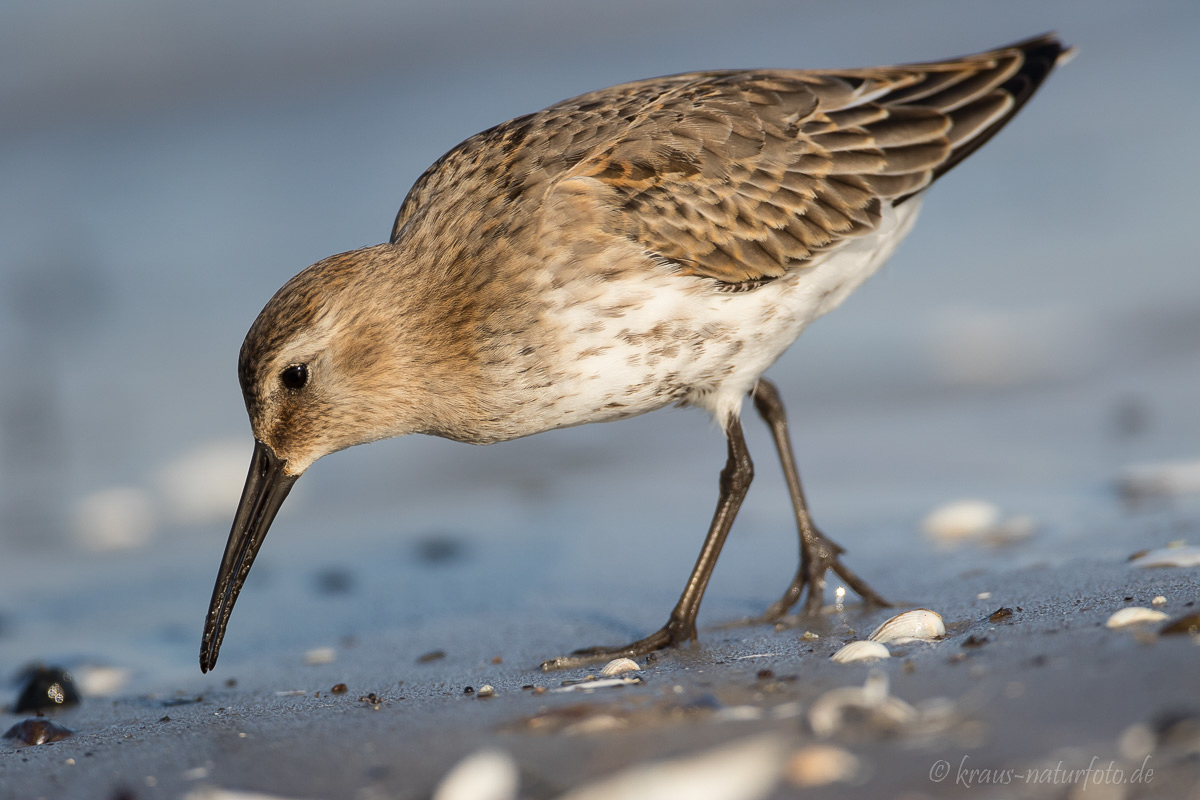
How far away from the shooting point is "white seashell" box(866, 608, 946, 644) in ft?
13.3

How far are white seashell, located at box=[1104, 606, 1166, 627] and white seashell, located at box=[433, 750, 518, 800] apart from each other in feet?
5.86

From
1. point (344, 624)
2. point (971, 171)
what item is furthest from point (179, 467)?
point (971, 171)

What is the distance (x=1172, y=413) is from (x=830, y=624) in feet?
11.7

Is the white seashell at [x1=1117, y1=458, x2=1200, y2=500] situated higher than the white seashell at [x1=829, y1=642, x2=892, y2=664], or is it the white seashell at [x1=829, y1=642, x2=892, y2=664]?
the white seashell at [x1=829, y1=642, x2=892, y2=664]

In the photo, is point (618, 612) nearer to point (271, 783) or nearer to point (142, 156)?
point (271, 783)

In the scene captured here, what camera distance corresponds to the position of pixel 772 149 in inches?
199

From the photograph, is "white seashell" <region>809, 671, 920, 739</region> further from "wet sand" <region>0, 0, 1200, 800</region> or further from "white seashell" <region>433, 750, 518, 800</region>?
"white seashell" <region>433, 750, 518, 800</region>

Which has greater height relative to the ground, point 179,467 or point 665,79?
point 665,79

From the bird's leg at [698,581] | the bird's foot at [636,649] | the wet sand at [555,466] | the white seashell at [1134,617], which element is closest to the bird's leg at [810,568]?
the wet sand at [555,466]

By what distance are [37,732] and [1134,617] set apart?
345 centimetres

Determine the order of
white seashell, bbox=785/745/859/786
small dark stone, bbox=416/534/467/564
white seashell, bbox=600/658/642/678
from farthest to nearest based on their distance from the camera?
small dark stone, bbox=416/534/467/564 < white seashell, bbox=600/658/642/678 < white seashell, bbox=785/745/859/786

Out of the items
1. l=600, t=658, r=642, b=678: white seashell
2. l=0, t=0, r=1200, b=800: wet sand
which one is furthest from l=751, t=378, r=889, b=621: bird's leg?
l=600, t=658, r=642, b=678: white seashell

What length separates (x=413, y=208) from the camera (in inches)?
204

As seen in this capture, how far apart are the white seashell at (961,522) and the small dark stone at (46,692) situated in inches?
150
